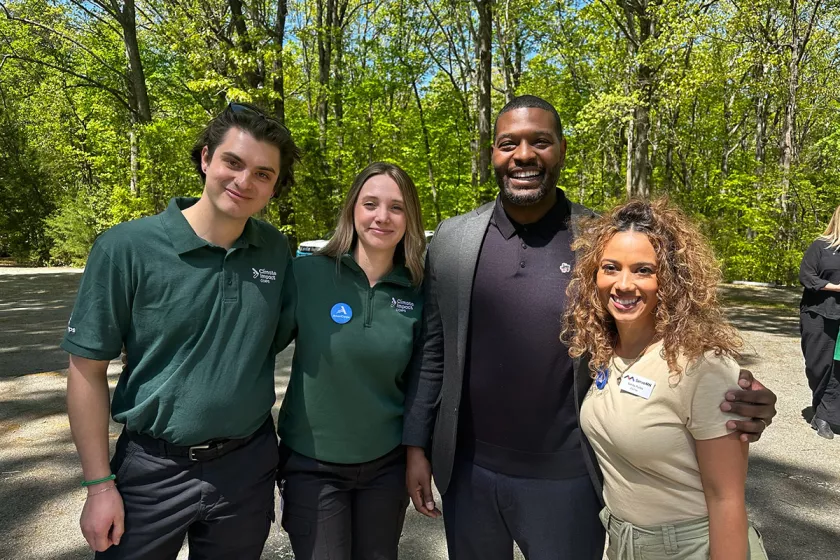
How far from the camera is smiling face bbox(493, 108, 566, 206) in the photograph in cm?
222

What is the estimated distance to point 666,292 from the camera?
1725 mm

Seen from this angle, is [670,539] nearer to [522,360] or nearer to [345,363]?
[522,360]

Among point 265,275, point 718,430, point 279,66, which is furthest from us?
point 279,66

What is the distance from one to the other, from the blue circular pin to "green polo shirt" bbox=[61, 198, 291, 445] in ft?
0.99

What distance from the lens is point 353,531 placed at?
222 cm

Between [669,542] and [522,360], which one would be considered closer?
[669,542]

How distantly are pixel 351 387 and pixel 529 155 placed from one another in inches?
47.7

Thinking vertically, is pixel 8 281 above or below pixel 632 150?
below

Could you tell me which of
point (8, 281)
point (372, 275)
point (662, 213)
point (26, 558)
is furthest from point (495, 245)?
point (8, 281)

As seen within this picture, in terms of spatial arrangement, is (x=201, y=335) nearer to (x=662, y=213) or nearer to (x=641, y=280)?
(x=641, y=280)

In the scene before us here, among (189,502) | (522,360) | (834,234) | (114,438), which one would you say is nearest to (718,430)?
(522,360)

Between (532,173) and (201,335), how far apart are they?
1457 mm

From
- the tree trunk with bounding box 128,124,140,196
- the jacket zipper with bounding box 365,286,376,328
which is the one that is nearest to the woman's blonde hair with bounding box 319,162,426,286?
the jacket zipper with bounding box 365,286,376,328

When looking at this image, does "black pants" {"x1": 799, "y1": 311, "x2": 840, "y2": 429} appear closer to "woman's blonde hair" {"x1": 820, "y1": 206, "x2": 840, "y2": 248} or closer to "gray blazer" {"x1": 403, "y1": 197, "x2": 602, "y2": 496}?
"woman's blonde hair" {"x1": 820, "y1": 206, "x2": 840, "y2": 248}
